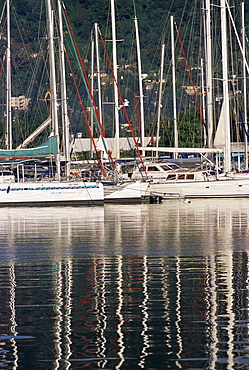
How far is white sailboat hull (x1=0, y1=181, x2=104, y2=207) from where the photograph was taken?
42594 millimetres

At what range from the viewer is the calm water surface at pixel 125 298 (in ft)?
38.1

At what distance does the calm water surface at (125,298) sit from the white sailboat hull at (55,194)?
1378 centimetres

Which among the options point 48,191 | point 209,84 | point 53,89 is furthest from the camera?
point 209,84

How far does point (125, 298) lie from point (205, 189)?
31209mm

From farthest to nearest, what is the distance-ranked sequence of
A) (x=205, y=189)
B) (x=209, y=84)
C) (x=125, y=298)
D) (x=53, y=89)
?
(x=209, y=84) < (x=205, y=189) < (x=53, y=89) < (x=125, y=298)

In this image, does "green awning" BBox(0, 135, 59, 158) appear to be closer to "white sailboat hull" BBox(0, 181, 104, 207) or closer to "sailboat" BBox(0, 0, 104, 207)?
"sailboat" BBox(0, 0, 104, 207)

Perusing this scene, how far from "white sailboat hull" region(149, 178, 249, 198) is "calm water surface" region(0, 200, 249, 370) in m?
16.7

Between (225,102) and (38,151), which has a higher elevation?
(225,102)

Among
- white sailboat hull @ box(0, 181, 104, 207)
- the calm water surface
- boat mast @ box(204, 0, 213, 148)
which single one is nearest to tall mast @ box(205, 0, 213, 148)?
boat mast @ box(204, 0, 213, 148)

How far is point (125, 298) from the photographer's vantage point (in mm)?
15328

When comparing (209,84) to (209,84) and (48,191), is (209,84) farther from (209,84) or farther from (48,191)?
(48,191)

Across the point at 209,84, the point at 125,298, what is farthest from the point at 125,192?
the point at 125,298

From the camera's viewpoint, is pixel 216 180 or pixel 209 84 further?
pixel 209 84

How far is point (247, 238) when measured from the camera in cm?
2500
